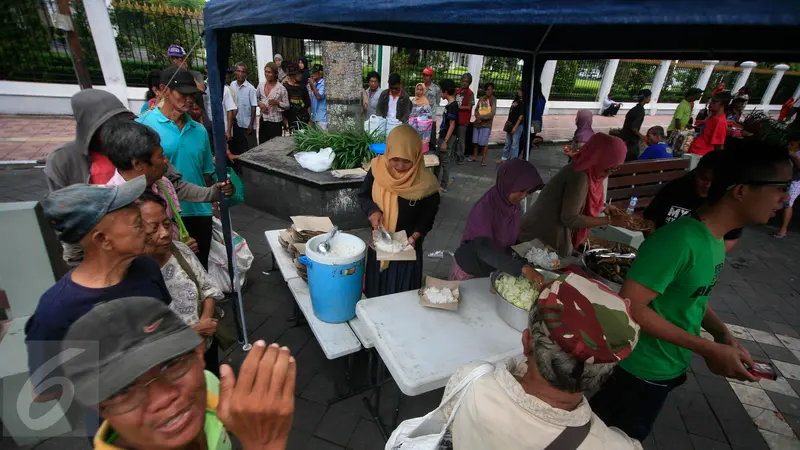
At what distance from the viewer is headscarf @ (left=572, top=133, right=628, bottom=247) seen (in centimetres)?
292

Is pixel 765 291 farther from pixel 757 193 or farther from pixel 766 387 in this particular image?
pixel 757 193

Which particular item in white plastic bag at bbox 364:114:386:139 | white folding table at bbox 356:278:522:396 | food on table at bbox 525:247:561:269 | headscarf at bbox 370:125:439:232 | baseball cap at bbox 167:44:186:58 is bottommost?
white folding table at bbox 356:278:522:396

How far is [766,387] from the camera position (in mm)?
3227

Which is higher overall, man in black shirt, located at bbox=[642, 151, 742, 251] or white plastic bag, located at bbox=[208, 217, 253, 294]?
man in black shirt, located at bbox=[642, 151, 742, 251]

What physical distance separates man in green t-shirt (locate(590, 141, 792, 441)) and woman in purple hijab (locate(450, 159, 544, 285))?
2.29ft

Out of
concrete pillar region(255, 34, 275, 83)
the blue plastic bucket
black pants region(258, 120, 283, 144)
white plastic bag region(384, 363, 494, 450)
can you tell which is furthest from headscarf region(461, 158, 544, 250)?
concrete pillar region(255, 34, 275, 83)

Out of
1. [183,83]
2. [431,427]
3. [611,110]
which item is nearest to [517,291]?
[431,427]

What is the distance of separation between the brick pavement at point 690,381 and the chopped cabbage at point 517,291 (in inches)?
46.7

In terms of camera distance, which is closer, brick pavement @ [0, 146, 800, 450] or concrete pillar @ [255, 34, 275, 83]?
brick pavement @ [0, 146, 800, 450]

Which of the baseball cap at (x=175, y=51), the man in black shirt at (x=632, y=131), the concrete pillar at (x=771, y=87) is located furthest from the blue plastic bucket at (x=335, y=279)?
the concrete pillar at (x=771, y=87)

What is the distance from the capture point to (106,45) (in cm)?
937

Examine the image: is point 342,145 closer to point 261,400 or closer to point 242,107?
point 242,107

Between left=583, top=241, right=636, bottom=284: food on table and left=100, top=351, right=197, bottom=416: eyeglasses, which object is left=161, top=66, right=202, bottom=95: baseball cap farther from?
left=583, top=241, right=636, bottom=284: food on table

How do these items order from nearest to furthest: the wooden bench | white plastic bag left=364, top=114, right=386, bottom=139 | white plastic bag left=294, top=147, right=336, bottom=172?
1. the wooden bench
2. white plastic bag left=294, top=147, right=336, bottom=172
3. white plastic bag left=364, top=114, right=386, bottom=139
